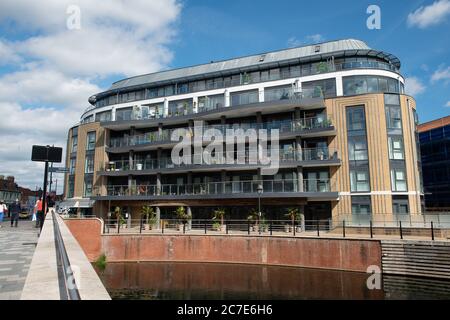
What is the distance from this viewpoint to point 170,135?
30.5m

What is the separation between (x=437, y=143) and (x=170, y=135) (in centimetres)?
3614

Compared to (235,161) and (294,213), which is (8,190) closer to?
(235,161)

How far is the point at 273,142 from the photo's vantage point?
1086 inches

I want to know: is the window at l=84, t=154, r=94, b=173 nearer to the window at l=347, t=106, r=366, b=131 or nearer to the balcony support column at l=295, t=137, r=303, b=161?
the balcony support column at l=295, t=137, r=303, b=161

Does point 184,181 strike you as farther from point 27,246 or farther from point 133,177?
point 27,246

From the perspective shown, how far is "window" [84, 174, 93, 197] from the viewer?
3428 centimetres

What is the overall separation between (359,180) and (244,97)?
1175 centimetres

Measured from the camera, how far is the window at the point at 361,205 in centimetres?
2470

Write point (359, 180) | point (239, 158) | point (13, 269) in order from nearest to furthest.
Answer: point (13, 269) → point (359, 180) → point (239, 158)

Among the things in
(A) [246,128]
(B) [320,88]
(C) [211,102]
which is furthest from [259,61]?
(B) [320,88]

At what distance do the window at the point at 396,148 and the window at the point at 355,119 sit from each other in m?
2.21

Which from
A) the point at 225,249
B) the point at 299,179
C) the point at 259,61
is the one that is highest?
the point at 259,61

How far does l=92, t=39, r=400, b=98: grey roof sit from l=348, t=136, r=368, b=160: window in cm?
738

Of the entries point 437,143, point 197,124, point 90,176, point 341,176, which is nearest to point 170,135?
point 197,124
